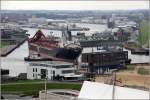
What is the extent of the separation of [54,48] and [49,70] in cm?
65

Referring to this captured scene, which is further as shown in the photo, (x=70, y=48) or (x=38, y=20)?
(x=70, y=48)

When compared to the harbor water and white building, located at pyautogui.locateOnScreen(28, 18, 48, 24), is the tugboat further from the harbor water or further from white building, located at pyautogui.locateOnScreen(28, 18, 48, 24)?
white building, located at pyautogui.locateOnScreen(28, 18, 48, 24)

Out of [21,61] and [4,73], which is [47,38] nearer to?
[21,61]

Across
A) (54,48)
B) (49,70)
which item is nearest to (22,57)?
(54,48)

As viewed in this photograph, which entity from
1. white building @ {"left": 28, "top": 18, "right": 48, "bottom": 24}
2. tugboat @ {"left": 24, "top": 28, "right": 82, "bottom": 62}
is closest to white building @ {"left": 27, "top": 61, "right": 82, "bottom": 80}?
tugboat @ {"left": 24, "top": 28, "right": 82, "bottom": 62}

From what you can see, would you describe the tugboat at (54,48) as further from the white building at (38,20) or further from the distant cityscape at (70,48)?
the white building at (38,20)

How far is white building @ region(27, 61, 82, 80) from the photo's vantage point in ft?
20.8

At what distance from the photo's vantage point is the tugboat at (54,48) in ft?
22.4

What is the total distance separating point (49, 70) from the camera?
6.43 metres

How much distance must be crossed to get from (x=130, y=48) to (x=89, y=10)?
3.77ft

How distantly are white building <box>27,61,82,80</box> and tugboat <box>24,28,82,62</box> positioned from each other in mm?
217

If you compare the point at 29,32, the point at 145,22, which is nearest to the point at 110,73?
the point at 145,22

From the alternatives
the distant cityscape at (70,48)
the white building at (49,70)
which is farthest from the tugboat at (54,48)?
the white building at (49,70)

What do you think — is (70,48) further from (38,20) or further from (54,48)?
(38,20)
